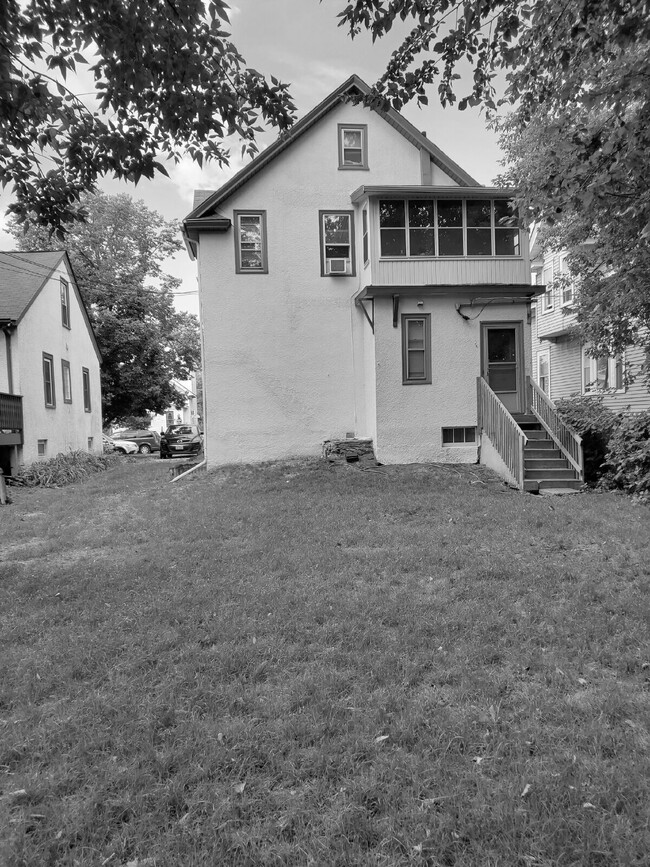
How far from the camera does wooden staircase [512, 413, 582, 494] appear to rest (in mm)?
10898

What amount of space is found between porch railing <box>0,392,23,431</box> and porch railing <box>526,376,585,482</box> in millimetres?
13711

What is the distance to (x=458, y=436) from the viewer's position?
43.9ft

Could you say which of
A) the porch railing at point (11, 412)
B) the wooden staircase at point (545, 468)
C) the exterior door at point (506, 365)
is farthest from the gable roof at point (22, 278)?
the wooden staircase at point (545, 468)

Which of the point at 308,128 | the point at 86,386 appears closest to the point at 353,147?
the point at 308,128

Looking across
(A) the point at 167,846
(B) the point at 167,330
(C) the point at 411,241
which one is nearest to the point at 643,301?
(C) the point at 411,241

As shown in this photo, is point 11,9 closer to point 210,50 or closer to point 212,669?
point 210,50

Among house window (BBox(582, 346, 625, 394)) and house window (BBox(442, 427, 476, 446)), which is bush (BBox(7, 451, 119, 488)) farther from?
house window (BBox(582, 346, 625, 394))

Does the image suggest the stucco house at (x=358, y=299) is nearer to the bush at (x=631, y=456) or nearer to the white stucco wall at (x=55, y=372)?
the bush at (x=631, y=456)

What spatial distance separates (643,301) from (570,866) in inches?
327

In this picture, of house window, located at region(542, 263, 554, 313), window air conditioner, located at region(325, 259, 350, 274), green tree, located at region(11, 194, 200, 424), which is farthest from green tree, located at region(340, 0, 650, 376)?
green tree, located at region(11, 194, 200, 424)

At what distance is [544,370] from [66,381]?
18903 millimetres

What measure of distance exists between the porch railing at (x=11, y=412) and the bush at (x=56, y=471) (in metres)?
1.26

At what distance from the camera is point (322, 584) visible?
5.49m

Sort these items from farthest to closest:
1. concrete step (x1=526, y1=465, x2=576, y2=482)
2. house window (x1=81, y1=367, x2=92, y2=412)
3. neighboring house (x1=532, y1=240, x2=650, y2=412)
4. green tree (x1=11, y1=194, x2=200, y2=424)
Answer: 1. green tree (x1=11, y1=194, x2=200, y2=424)
2. house window (x1=81, y1=367, x2=92, y2=412)
3. neighboring house (x1=532, y1=240, x2=650, y2=412)
4. concrete step (x1=526, y1=465, x2=576, y2=482)
